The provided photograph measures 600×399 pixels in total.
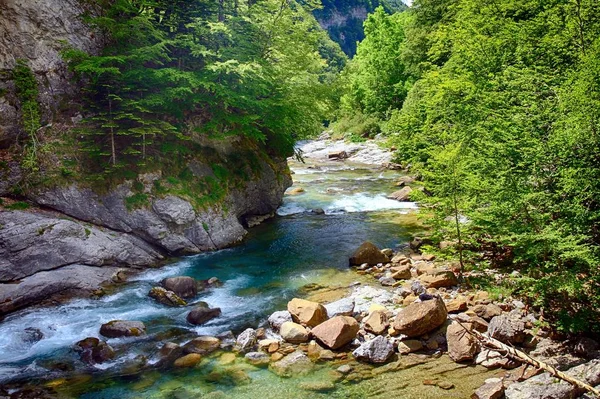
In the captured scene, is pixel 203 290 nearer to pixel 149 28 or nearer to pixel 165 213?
pixel 165 213

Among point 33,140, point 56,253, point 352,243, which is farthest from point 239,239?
point 33,140

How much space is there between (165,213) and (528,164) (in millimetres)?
13315

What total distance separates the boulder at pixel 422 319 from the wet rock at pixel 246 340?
3693 mm

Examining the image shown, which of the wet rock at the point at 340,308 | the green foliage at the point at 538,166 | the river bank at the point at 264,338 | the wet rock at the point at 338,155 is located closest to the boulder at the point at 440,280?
the river bank at the point at 264,338

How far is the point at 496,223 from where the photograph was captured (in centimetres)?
A: 1061

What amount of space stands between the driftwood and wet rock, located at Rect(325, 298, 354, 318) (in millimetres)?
3078

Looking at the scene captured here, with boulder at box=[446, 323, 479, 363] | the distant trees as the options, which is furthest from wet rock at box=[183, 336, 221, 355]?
the distant trees

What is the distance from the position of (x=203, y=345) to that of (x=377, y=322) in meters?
4.60

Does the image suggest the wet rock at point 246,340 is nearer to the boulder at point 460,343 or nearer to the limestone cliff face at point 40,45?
the boulder at point 460,343

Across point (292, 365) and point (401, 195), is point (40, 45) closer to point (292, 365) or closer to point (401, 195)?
point (292, 365)

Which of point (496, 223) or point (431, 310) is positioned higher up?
point (496, 223)

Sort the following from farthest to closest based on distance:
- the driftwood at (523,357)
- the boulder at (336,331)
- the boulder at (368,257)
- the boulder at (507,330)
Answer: the boulder at (368,257), the boulder at (336,331), the boulder at (507,330), the driftwood at (523,357)

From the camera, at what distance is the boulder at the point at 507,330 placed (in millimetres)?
9297

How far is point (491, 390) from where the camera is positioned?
770cm
